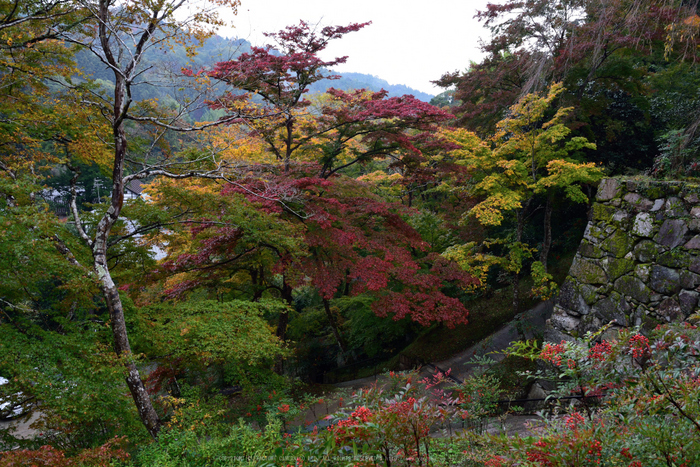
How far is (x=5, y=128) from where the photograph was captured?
4473 millimetres

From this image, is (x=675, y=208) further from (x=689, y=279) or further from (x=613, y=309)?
(x=613, y=309)

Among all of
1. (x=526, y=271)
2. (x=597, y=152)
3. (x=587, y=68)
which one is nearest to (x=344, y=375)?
(x=526, y=271)

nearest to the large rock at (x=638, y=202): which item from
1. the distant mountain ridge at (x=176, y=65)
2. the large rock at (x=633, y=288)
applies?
the large rock at (x=633, y=288)

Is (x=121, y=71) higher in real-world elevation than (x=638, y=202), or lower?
higher

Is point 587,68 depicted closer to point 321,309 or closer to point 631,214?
point 631,214

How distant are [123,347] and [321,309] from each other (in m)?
8.28

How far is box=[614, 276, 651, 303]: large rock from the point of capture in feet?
18.8

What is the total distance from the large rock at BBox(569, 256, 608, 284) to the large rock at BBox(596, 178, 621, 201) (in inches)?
49.6

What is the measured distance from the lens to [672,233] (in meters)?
5.50

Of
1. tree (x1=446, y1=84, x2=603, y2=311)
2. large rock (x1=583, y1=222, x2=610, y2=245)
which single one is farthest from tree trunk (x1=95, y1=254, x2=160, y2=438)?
large rock (x1=583, y1=222, x2=610, y2=245)

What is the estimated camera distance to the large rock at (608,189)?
21.2ft

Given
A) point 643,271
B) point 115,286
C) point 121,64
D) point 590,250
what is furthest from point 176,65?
point 643,271

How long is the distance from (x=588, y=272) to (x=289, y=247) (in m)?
5.76

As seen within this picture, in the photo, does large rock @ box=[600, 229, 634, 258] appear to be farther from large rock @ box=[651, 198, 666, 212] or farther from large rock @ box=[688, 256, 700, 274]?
large rock @ box=[688, 256, 700, 274]
